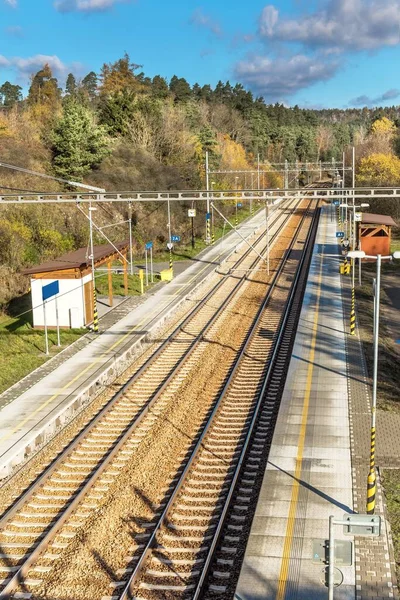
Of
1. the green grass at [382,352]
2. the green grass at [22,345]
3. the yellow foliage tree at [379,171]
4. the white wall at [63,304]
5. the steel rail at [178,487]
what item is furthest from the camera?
the yellow foliage tree at [379,171]

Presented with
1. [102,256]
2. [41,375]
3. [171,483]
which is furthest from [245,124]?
[171,483]

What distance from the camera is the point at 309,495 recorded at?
41.1 ft

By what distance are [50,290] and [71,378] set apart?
5.89 metres

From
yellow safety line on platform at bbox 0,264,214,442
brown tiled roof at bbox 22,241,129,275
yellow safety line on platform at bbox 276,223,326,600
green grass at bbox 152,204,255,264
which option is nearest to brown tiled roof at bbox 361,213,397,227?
green grass at bbox 152,204,255,264

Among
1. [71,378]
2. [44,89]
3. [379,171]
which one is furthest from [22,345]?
[44,89]

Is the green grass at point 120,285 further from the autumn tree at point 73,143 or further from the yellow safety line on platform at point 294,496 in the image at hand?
the autumn tree at point 73,143

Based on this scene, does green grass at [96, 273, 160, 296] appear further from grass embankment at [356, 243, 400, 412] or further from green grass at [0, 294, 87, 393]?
grass embankment at [356, 243, 400, 412]

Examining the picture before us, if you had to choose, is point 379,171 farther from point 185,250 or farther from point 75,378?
point 75,378

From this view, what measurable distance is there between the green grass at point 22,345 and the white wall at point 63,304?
537 millimetres

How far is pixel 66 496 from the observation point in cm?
1314

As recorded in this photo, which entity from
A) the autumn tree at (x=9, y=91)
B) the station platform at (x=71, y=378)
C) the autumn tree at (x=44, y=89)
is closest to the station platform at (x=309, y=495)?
the station platform at (x=71, y=378)

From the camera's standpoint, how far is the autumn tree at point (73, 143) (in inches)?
2013

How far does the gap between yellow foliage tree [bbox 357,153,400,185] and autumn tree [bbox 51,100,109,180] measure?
28.8 metres

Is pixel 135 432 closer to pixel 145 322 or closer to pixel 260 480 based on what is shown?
pixel 260 480
